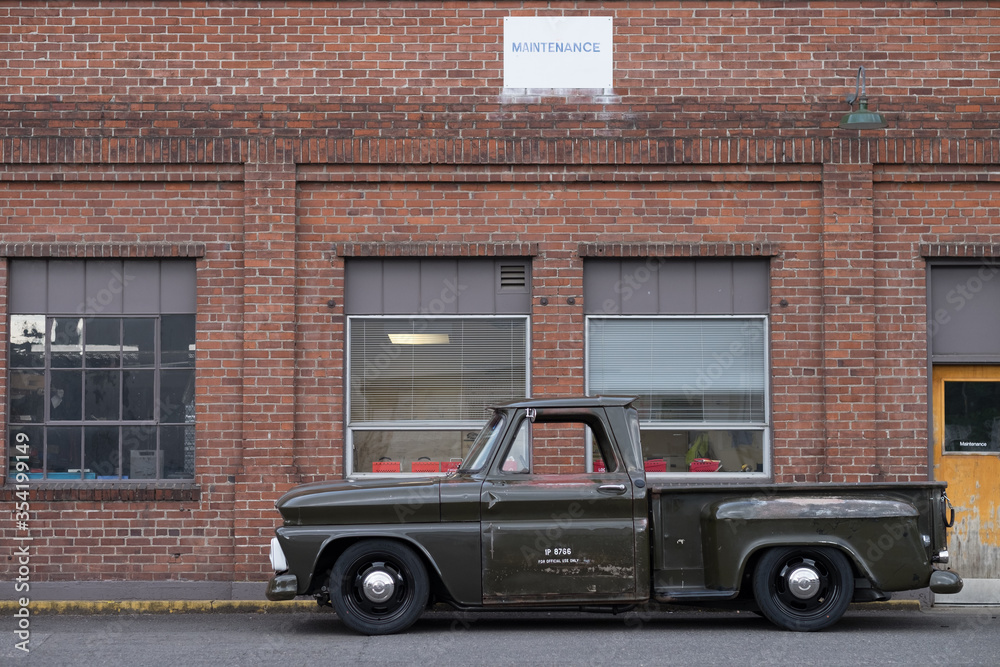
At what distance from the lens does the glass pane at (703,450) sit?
1143 cm

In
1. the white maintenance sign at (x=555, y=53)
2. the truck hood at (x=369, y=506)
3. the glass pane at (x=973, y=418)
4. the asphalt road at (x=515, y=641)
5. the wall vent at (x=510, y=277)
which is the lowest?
the asphalt road at (x=515, y=641)

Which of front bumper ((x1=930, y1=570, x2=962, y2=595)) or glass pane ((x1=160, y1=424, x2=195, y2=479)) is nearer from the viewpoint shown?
front bumper ((x1=930, y1=570, x2=962, y2=595))

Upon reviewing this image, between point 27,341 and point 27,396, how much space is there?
55cm

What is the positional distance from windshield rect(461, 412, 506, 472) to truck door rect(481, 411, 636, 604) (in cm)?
25

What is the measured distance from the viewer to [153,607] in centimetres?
1047

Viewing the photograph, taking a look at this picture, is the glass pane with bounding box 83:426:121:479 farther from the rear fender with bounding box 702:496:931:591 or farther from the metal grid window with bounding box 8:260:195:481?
the rear fender with bounding box 702:496:931:591

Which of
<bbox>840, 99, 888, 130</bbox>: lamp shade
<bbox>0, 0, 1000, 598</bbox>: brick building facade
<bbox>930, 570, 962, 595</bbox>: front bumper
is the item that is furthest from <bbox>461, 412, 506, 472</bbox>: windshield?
<bbox>840, 99, 888, 130</bbox>: lamp shade

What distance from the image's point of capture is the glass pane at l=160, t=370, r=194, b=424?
11.4 m

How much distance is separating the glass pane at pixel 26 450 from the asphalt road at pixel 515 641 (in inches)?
68.0

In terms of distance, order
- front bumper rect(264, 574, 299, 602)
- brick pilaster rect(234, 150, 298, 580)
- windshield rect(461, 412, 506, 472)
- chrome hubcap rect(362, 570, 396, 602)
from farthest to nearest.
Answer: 1. brick pilaster rect(234, 150, 298, 580)
2. windshield rect(461, 412, 506, 472)
3. chrome hubcap rect(362, 570, 396, 602)
4. front bumper rect(264, 574, 299, 602)

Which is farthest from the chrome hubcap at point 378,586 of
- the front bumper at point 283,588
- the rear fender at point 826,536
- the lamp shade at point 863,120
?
the lamp shade at point 863,120

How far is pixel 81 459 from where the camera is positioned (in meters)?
11.4

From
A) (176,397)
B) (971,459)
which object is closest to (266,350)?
(176,397)

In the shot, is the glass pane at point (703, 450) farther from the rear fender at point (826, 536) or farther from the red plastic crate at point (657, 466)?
the rear fender at point (826, 536)
